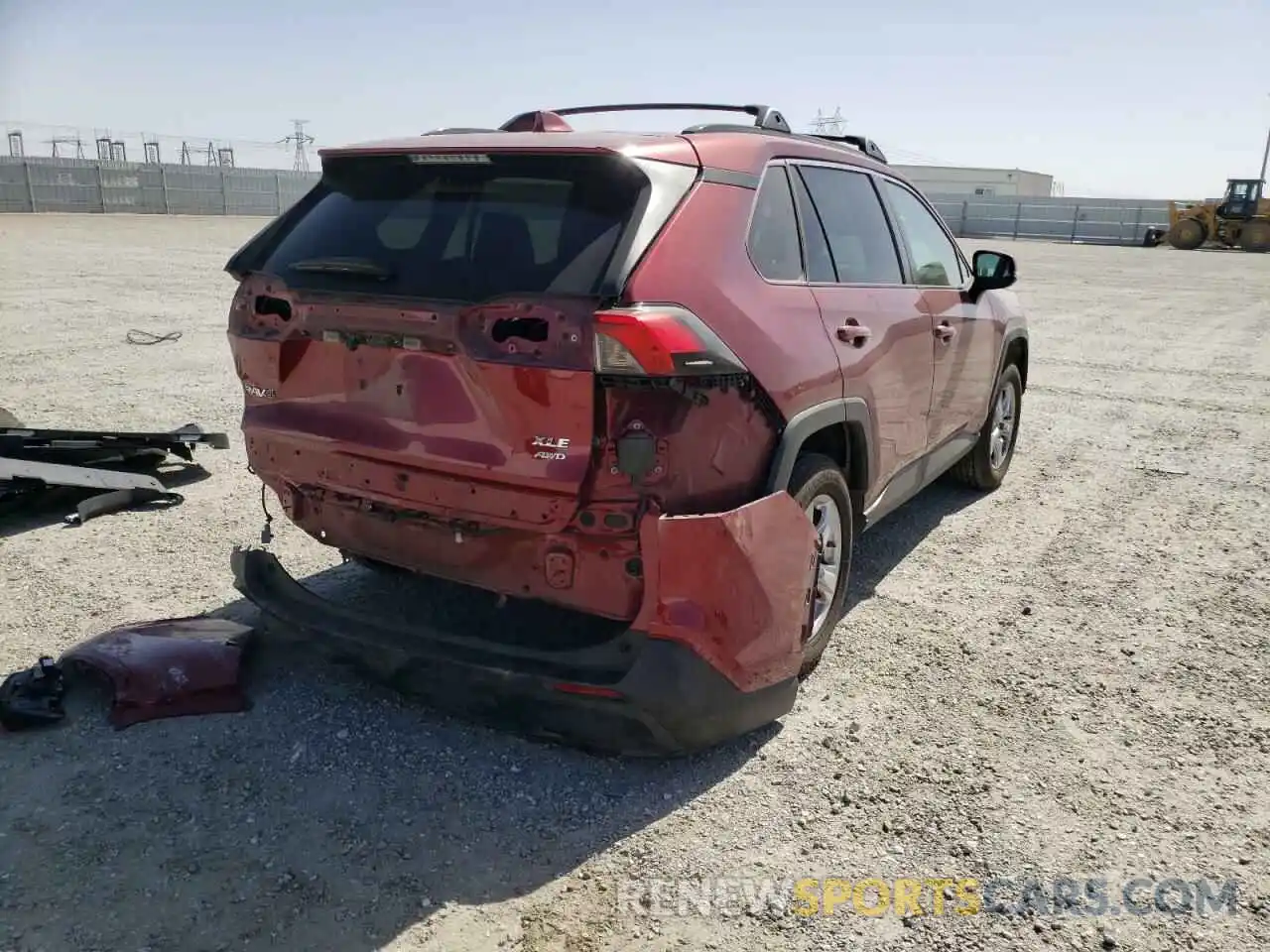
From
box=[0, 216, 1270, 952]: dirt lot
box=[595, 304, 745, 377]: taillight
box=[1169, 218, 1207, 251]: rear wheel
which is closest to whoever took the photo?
box=[0, 216, 1270, 952]: dirt lot

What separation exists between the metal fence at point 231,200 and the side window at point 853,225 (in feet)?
96.5

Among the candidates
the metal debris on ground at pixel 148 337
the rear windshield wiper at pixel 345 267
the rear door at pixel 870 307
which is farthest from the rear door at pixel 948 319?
the metal debris on ground at pixel 148 337

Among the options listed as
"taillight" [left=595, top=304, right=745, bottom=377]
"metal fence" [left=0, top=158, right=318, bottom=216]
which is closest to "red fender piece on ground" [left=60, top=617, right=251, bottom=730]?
"taillight" [left=595, top=304, right=745, bottom=377]

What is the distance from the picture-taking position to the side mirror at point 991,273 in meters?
5.34

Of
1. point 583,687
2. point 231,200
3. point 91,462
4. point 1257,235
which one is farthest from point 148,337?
point 1257,235

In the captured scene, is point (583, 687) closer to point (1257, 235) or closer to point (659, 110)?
point (659, 110)

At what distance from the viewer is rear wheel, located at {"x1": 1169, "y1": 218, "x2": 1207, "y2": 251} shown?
3916 centimetres

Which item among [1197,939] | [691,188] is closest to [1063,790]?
[1197,939]

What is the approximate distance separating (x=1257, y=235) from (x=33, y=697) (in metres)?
44.4

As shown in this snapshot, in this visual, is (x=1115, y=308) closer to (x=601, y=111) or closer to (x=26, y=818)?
(x=601, y=111)

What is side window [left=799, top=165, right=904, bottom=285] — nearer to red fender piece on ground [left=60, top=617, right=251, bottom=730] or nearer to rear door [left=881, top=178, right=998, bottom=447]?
rear door [left=881, top=178, right=998, bottom=447]

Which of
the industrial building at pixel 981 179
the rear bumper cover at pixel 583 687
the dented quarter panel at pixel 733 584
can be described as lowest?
the rear bumper cover at pixel 583 687

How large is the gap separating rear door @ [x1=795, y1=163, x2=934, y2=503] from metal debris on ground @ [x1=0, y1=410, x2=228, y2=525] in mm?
3846

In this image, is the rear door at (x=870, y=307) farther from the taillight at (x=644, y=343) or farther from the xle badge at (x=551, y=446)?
the xle badge at (x=551, y=446)
